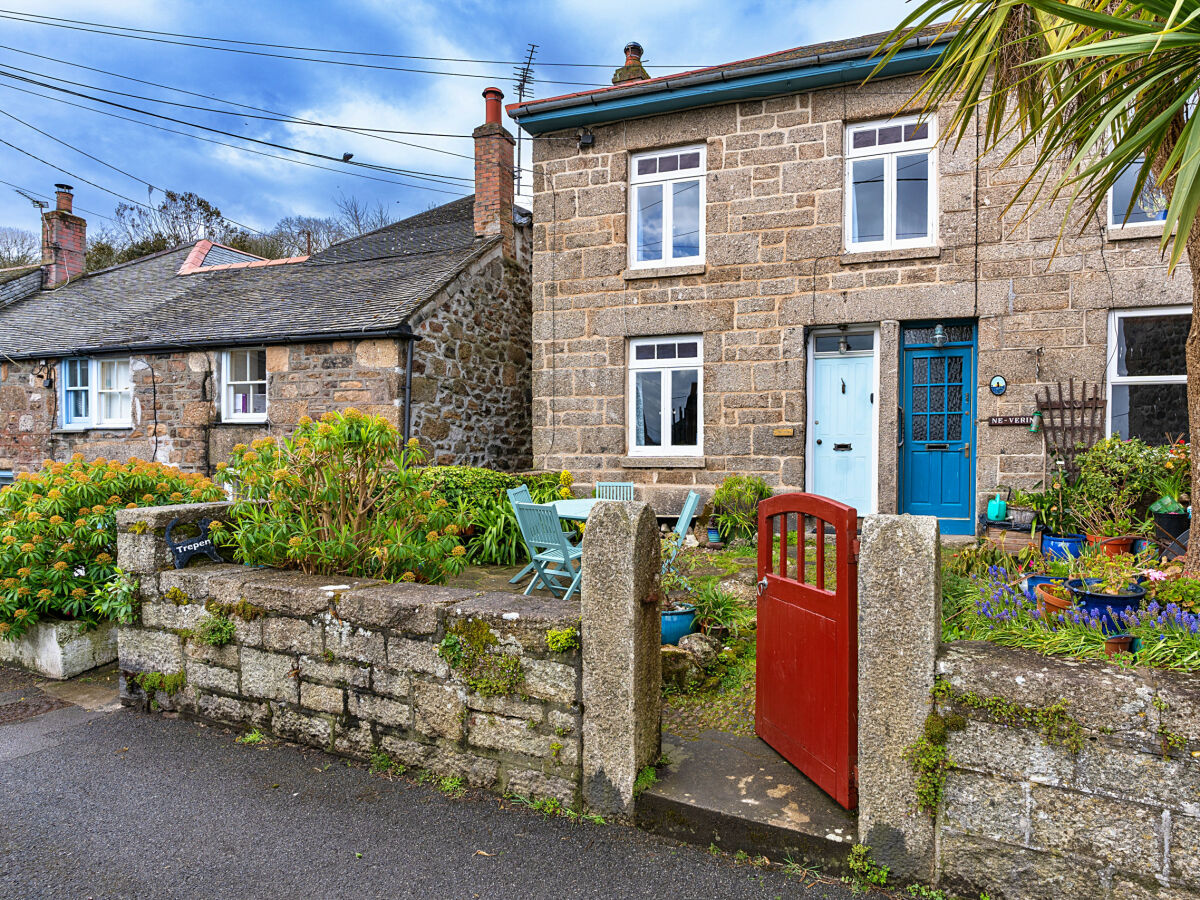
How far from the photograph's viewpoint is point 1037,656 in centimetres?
257

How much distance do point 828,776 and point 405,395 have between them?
8.83 m

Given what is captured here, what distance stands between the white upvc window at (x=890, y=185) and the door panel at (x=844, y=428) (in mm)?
1506

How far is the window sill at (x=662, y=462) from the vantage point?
9.55 metres

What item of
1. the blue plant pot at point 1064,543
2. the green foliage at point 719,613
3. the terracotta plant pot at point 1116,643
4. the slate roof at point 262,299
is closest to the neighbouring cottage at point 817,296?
the blue plant pot at point 1064,543

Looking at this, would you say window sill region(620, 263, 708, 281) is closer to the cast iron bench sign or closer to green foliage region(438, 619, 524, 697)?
the cast iron bench sign

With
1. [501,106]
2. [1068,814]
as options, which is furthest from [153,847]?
[501,106]

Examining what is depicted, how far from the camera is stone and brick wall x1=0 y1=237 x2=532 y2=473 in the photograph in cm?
1084

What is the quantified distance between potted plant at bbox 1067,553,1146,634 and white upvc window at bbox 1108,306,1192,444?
5.49 m

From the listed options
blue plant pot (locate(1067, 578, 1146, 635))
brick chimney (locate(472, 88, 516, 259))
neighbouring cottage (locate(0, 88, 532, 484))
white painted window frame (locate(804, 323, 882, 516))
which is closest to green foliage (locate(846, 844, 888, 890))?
blue plant pot (locate(1067, 578, 1146, 635))

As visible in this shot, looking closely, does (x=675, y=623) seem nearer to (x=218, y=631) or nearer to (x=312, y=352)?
(x=218, y=631)

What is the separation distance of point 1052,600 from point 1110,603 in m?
0.23

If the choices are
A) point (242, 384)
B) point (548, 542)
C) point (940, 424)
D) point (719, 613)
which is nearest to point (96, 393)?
point (242, 384)

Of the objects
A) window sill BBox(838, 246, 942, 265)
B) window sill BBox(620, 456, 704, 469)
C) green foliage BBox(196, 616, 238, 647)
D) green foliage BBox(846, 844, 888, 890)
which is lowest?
green foliage BBox(846, 844, 888, 890)

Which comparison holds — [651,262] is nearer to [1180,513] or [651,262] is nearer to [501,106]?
[501,106]
